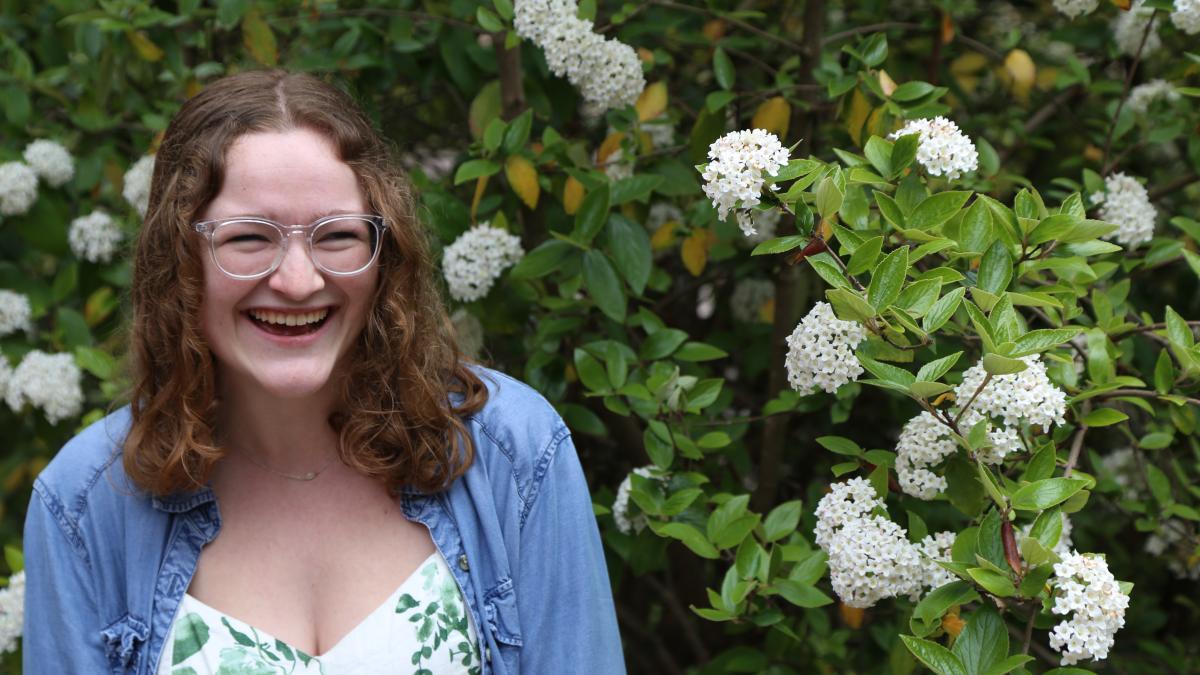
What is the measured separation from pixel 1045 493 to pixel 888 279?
306 mm

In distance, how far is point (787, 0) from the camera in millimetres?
2740

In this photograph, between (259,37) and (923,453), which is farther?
(259,37)

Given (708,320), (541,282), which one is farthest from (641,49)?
(708,320)

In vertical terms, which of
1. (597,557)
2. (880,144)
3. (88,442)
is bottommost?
(597,557)

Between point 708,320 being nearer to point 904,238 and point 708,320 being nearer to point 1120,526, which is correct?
point 1120,526

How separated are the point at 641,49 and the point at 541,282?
517 mm

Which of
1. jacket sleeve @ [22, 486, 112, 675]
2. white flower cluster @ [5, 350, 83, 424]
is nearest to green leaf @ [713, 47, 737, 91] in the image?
jacket sleeve @ [22, 486, 112, 675]

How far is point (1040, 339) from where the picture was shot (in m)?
1.40

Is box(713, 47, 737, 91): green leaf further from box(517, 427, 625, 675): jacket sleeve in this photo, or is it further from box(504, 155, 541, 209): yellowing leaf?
box(517, 427, 625, 675): jacket sleeve

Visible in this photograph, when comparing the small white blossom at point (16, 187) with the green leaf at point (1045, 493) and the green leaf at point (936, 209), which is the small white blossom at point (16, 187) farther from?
the green leaf at point (1045, 493)

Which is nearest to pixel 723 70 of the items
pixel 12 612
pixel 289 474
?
pixel 289 474

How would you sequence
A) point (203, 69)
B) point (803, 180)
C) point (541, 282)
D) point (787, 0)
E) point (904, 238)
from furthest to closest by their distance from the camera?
point (787, 0), point (203, 69), point (541, 282), point (904, 238), point (803, 180)

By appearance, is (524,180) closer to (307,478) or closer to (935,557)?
(307,478)

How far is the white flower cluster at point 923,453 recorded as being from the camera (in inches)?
61.4
